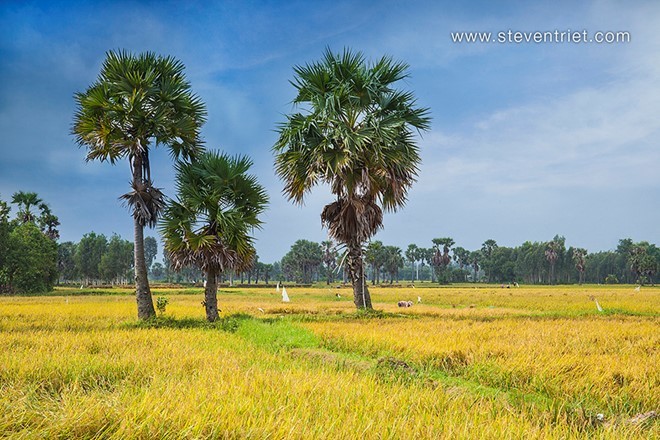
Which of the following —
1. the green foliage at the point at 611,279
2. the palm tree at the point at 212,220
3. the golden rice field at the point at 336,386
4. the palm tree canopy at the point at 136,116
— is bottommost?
the green foliage at the point at 611,279

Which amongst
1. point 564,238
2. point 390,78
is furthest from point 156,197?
point 564,238

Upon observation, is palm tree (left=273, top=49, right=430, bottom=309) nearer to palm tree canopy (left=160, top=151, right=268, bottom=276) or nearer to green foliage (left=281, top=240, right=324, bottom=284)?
palm tree canopy (left=160, top=151, right=268, bottom=276)

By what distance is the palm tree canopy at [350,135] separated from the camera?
733 inches

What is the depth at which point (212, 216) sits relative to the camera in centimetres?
1731

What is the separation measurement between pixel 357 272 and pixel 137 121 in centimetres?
1161

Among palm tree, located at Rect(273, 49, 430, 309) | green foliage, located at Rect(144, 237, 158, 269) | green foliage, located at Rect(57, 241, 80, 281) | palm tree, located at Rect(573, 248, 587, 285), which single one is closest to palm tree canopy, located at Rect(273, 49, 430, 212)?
palm tree, located at Rect(273, 49, 430, 309)

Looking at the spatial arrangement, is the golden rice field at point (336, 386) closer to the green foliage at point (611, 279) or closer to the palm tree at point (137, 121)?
the palm tree at point (137, 121)

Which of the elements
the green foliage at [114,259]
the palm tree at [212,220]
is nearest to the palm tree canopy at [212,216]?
the palm tree at [212,220]

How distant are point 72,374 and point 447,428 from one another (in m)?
5.74

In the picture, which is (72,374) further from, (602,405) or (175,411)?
(602,405)

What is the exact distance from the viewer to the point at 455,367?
7.69 metres

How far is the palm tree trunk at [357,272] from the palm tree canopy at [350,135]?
65.8 inches

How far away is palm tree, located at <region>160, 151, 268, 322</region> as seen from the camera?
663 inches

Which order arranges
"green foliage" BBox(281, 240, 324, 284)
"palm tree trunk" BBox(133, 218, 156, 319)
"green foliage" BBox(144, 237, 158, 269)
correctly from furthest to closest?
"green foliage" BBox(144, 237, 158, 269) → "green foliage" BBox(281, 240, 324, 284) → "palm tree trunk" BBox(133, 218, 156, 319)
